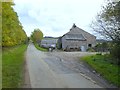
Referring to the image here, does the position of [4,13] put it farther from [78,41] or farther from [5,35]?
[78,41]

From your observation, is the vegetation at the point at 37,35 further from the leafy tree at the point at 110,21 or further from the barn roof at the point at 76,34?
the leafy tree at the point at 110,21

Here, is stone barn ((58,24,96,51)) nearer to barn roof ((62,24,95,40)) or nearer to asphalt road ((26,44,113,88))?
barn roof ((62,24,95,40))

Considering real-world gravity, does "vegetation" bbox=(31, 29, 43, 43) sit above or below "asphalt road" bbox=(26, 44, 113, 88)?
above

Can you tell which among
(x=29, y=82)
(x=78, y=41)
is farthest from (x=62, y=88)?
(x=78, y=41)

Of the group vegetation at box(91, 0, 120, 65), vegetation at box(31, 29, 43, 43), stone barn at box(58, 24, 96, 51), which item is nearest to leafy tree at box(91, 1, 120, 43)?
vegetation at box(91, 0, 120, 65)

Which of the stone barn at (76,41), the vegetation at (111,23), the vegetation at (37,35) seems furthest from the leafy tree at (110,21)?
the vegetation at (37,35)

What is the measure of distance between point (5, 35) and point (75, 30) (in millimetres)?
51619

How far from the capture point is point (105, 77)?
750 inches

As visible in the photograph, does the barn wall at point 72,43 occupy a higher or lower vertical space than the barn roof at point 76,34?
lower

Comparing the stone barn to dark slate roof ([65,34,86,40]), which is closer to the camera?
the stone barn

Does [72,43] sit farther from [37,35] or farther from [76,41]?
[37,35]

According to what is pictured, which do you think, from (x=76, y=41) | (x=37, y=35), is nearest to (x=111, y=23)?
(x=76, y=41)

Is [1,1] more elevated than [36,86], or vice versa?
[1,1]

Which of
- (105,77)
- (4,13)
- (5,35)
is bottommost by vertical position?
(105,77)
